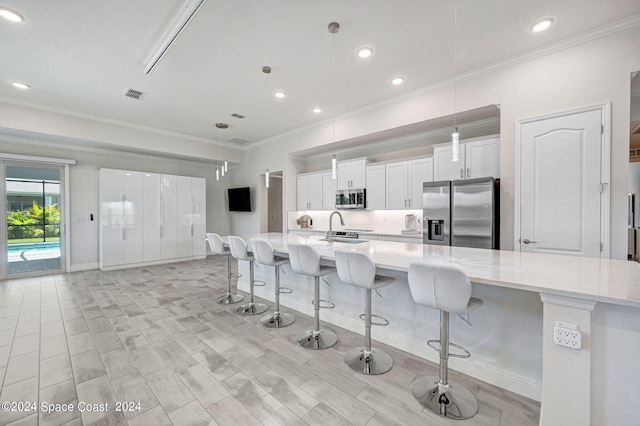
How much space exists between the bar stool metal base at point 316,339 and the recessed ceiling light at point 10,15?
4.08m

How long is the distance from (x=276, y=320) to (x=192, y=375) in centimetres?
104

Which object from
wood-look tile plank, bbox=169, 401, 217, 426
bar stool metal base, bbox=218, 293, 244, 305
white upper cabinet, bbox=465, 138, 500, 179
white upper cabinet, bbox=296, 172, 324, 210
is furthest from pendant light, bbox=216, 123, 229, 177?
white upper cabinet, bbox=465, 138, 500, 179

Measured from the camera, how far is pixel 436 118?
3.84 m

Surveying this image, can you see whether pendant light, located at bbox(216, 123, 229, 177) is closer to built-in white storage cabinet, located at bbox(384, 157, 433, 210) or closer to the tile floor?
the tile floor

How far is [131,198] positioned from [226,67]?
4.40 metres

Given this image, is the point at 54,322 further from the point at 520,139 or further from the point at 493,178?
the point at 520,139

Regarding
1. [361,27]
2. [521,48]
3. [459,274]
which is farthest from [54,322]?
[521,48]

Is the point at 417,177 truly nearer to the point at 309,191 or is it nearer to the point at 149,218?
the point at 309,191

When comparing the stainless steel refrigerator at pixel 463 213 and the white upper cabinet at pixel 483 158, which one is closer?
the stainless steel refrigerator at pixel 463 213

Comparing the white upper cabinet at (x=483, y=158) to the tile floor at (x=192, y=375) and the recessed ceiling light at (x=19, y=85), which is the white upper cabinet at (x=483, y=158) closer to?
the tile floor at (x=192, y=375)

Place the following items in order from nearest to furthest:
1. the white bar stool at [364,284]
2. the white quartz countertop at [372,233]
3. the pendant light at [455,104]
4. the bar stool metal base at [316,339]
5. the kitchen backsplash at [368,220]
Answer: the white bar stool at [364,284] → the pendant light at [455,104] → the bar stool metal base at [316,339] → the white quartz countertop at [372,233] → the kitchen backsplash at [368,220]

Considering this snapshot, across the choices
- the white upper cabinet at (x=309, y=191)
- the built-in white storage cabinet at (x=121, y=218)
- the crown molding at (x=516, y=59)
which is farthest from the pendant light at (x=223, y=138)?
the crown molding at (x=516, y=59)

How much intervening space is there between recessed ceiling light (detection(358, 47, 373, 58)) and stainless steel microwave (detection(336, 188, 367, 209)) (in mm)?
2554

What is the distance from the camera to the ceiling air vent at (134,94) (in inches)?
159
